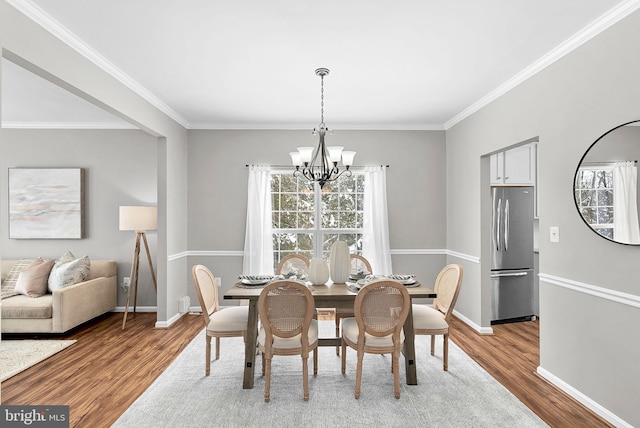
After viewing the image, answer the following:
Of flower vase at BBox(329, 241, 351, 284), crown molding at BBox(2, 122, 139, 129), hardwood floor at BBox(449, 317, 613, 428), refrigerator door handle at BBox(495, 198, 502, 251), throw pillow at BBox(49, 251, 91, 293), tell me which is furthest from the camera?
crown molding at BBox(2, 122, 139, 129)

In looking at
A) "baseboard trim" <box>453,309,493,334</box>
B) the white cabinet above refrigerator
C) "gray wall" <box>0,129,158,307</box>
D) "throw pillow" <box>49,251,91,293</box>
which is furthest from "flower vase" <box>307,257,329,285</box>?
"throw pillow" <box>49,251,91,293</box>

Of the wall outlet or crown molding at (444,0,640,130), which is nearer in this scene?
crown molding at (444,0,640,130)

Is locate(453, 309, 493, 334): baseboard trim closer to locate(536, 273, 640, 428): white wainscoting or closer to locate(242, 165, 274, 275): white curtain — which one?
locate(536, 273, 640, 428): white wainscoting

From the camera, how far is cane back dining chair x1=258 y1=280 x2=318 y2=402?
8.63ft

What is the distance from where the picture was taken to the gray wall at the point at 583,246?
231 cm

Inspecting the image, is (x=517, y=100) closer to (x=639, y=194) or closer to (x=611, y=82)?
(x=611, y=82)

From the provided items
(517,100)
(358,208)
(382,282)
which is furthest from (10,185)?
(517,100)

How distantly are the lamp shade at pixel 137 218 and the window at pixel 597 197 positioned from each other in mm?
4400

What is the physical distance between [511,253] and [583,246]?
2.11m

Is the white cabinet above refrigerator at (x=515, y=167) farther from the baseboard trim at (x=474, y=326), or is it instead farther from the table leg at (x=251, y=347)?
the table leg at (x=251, y=347)

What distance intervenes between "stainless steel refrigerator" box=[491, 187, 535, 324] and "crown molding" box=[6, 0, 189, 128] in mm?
4056

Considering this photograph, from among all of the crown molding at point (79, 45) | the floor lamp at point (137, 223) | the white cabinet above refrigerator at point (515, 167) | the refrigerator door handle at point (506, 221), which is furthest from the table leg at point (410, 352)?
the floor lamp at point (137, 223)

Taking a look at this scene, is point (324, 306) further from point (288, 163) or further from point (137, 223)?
point (137, 223)

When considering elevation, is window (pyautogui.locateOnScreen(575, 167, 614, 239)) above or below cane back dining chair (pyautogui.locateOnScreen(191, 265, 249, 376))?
above
